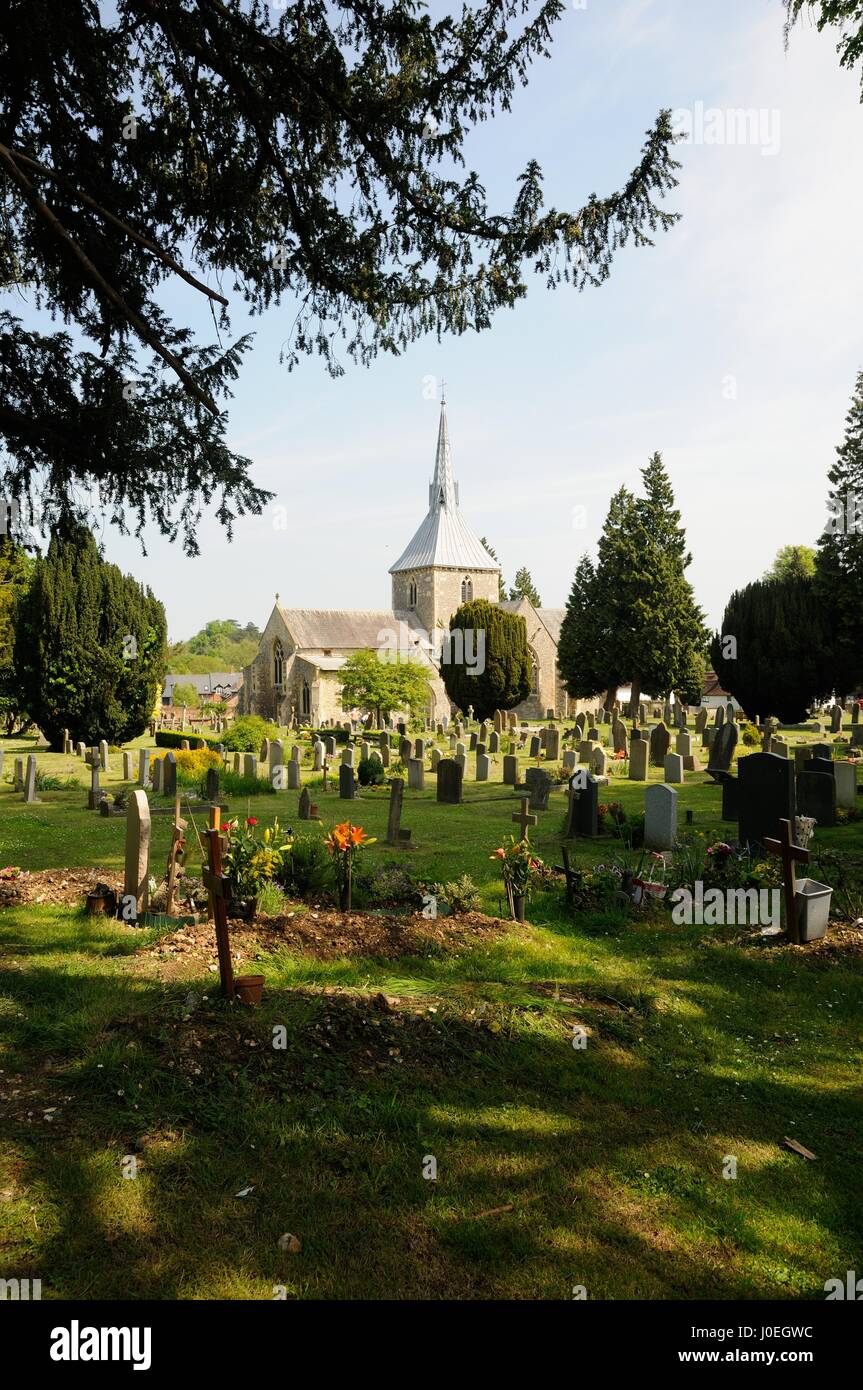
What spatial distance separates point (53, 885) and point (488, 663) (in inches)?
1307

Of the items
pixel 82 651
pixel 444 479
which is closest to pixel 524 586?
pixel 444 479

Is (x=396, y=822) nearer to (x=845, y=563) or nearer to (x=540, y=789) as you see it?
(x=540, y=789)

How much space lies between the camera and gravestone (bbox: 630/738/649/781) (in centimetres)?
2006

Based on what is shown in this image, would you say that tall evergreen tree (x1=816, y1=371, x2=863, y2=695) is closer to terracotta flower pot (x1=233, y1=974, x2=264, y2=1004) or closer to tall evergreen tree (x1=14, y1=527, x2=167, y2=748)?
tall evergreen tree (x1=14, y1=527, x2=167, y2=748)

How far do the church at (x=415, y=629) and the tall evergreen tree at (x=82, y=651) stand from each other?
19.2m

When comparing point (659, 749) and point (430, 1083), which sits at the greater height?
point (659, 749)

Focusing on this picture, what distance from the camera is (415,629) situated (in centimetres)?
5600

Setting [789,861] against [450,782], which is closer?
[789,861]

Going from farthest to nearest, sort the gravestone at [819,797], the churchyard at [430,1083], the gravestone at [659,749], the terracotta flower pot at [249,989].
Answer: the gravestone at [659,749] → the gravestone at [819,797] → the terracotta flower pot at [249,989] → the churchyard at [430,1083]

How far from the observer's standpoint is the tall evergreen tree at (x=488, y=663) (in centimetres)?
A: 4131

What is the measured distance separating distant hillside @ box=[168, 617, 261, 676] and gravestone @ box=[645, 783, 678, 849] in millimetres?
61577

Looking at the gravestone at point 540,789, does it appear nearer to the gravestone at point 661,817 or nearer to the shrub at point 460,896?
the gravestone at point 661,817

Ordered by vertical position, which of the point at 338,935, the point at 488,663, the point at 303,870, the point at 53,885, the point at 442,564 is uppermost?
the point at 442,564

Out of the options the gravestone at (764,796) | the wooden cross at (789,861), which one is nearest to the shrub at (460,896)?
the wooden cross at (789,861)
